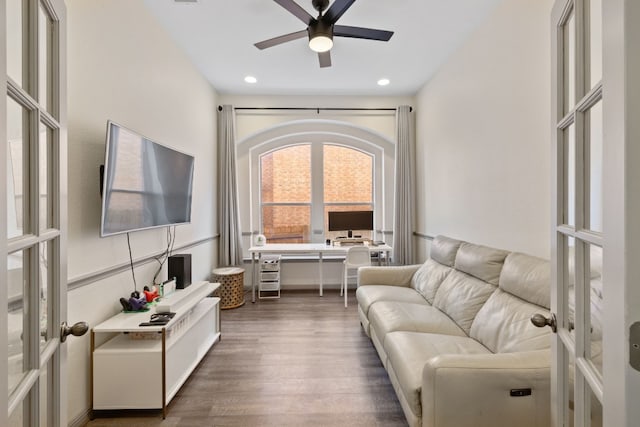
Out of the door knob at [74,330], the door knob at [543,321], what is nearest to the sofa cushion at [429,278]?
the door knob at [543,321]

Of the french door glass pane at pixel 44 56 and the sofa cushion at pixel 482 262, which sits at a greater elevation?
the french door glass pane at pixel 44 56

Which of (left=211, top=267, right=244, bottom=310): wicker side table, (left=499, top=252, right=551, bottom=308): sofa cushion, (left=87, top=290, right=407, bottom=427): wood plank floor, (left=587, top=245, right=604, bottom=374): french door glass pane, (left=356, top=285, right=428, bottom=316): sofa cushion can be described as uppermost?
(left=587, top=245, right=604, bottom=374): french door glass pane

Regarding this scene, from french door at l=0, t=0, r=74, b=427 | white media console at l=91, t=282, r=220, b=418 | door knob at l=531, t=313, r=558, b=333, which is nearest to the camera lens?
french door at l=0, t=0, r=74, b=427

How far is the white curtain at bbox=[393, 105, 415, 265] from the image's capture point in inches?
172

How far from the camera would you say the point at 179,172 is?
2.73 m

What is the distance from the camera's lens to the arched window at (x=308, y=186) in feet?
16.1

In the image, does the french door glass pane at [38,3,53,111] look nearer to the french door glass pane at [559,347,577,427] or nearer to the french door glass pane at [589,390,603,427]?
the french door glass pane at [589,390,603,427]

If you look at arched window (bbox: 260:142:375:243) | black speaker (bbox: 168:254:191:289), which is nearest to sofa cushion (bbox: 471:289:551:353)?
black speaker (bbox: 168:254:191:289)

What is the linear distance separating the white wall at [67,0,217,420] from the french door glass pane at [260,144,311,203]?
6.38 feet

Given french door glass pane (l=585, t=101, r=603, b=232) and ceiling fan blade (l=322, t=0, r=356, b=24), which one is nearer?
french door glass pane (l=585, t=101, r=603, b=232)

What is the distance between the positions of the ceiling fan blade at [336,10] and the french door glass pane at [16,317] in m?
2.20

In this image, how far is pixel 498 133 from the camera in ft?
7.97

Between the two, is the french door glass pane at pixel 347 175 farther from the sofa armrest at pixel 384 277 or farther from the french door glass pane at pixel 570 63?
the french door glass pane at pixel 570 63

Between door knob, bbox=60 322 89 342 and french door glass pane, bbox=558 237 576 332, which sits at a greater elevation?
french door glass pane, bbox=558 237 576 332
